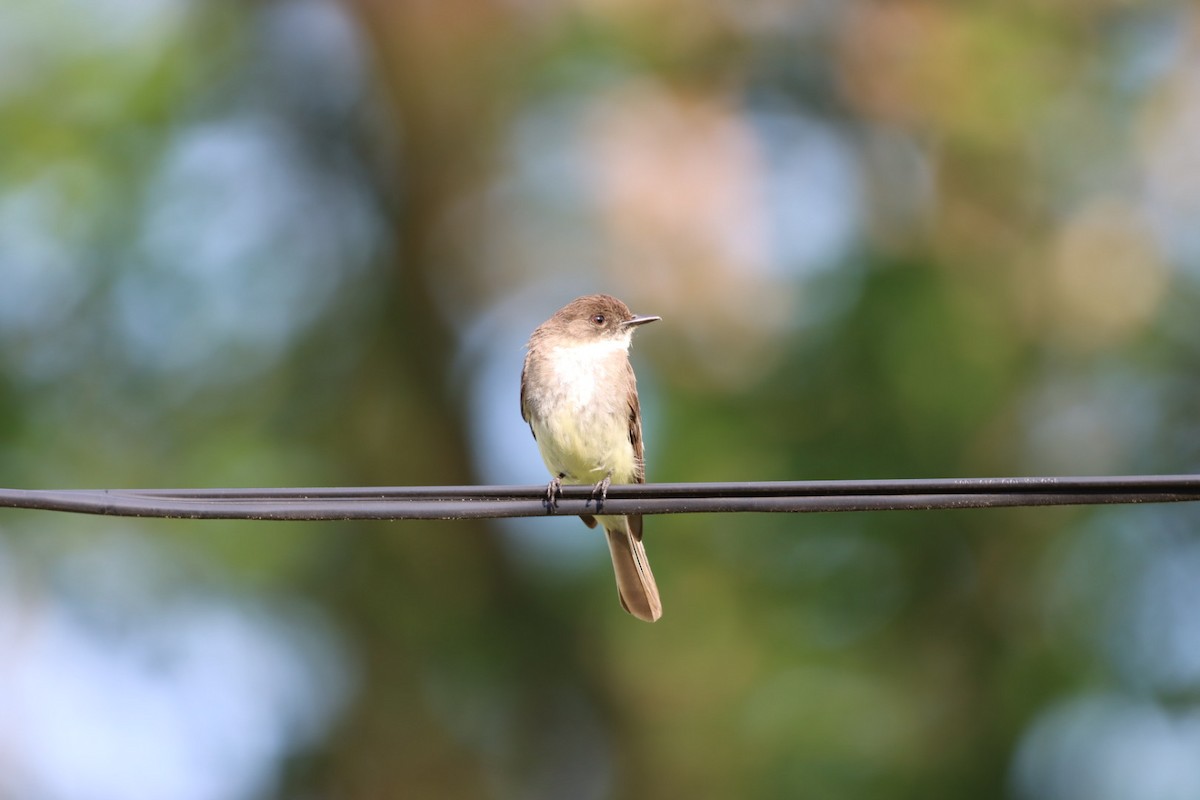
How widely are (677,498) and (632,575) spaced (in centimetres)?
331

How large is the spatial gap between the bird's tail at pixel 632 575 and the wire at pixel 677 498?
3.22 m

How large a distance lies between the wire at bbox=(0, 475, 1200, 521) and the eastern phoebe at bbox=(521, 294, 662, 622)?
272 cm

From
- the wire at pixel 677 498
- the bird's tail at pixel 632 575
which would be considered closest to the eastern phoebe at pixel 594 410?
the bird's tail at pixel 632 575

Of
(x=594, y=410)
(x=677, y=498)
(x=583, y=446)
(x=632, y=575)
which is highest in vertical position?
(x=594, y=410)

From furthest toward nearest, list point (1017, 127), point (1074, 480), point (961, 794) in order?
point (1017, 127)
point (961, 794)
point (1074, 480)

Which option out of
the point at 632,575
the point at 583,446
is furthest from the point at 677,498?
the point at 632,575

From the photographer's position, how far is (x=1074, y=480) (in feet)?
12.7

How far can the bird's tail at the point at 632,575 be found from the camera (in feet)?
24.5

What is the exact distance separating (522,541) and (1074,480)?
932cm

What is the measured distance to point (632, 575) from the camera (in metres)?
7.58

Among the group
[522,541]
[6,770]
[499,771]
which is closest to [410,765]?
[499,771]

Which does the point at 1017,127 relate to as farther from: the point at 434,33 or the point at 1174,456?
the point at 434,33

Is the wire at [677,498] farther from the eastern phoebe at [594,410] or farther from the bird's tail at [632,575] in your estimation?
the bird's tail at [632,575]

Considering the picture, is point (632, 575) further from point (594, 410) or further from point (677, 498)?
point (677, 498)
